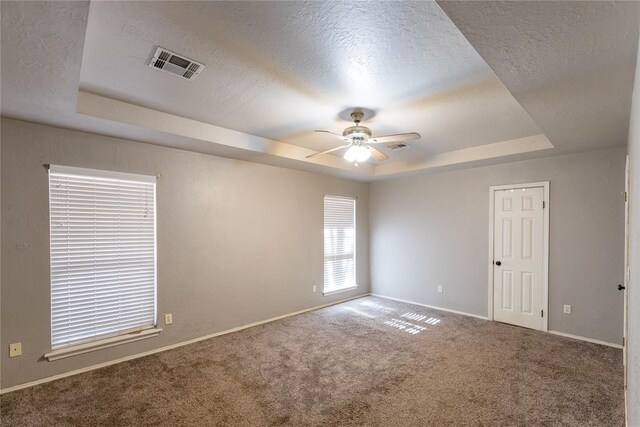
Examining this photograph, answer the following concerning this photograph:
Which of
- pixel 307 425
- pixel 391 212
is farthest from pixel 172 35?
pixel 391 212

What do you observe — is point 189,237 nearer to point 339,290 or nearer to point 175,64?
point 175,64

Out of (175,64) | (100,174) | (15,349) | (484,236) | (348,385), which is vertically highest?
(175,64)

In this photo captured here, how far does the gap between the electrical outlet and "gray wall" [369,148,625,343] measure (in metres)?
5.12

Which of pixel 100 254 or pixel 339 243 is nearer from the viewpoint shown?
pixel 100 254

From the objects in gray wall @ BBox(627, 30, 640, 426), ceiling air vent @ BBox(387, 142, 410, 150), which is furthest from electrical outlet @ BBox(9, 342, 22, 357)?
ceiling air vent @ BBox(387, 142, 410, 150)

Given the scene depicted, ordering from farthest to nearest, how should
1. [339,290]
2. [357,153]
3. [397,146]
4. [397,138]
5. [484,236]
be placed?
[339,290] < [484,236] < [397,146] < [357,153] < [397,138]

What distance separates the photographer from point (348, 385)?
274 cm

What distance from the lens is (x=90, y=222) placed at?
10.1ft

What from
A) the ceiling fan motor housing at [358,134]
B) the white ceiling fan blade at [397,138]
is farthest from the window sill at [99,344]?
the white ceiling fan blade at [397,138]

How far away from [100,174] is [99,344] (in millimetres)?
1689

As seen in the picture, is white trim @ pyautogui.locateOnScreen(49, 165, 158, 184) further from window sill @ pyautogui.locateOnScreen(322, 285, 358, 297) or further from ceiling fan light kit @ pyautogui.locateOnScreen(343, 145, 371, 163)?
window sill @ pyautogui.locateOnScreen(322, 285, 358, 297)

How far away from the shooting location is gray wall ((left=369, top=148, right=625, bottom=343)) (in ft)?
12.1

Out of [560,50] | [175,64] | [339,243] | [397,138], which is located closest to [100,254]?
[175,64]

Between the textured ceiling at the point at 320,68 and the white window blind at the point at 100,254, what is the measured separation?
582 millimetres
